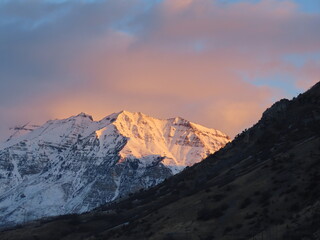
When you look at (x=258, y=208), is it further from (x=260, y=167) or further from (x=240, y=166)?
(x=240, y=166)

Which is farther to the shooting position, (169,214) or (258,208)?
(169,214)

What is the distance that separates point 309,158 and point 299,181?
1037 cm

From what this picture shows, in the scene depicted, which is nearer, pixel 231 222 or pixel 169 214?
pixel 231 222

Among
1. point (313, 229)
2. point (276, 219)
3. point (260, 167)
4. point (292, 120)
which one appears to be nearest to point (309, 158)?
point (260, 167)

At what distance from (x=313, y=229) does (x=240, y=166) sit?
8679cm

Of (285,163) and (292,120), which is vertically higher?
(292,120)

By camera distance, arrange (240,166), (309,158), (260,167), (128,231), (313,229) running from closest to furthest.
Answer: (313,229) < (309,158) < (260,167) < (128,231) < (240,166)

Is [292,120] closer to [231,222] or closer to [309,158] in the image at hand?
[309,158]

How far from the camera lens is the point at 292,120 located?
19525 centimetres

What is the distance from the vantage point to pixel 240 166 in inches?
7283

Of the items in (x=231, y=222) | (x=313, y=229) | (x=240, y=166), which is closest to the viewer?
(x=313, y=229)

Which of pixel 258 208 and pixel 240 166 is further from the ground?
pixel 240 166

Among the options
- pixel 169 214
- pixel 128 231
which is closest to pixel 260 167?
pixel 169 214

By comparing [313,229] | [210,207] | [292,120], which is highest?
[292,120]
